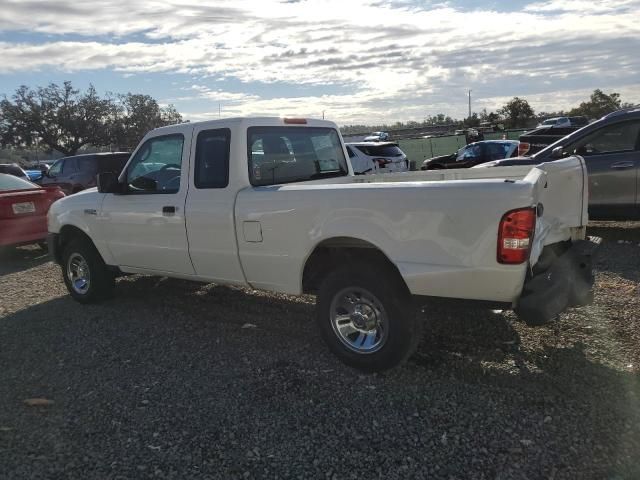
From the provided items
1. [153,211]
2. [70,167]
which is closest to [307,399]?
[153,211]

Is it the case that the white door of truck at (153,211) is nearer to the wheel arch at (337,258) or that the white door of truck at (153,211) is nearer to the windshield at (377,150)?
the wheel arch at (337,258)

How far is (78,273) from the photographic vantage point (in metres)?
6.48

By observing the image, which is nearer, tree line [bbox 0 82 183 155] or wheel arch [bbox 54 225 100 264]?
wheel arch [bbox 54 225 100 264]

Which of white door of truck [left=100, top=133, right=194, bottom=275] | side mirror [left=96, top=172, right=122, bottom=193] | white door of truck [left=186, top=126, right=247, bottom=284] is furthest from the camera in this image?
side mirror [left=96, top=172, right=122, bottom=193]

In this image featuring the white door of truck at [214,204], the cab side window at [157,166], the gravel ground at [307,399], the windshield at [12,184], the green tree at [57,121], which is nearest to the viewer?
the gravel ground at [307,399]

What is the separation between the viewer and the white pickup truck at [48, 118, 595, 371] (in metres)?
3.52

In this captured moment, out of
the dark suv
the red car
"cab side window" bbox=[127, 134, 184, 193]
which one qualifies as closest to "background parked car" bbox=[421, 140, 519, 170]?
the dark suv

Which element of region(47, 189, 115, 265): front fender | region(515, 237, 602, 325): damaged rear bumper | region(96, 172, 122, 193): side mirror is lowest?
region(515, 237, 602, 325): damaged rear bumper

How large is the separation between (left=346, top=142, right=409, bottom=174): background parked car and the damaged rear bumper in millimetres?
11948

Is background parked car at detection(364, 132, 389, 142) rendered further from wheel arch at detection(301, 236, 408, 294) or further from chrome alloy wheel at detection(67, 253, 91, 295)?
wheel arch at detection(301, 236, 408, 294)

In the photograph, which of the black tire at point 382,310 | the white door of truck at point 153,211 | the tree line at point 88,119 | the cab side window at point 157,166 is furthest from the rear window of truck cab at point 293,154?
the tree line at point 88,119

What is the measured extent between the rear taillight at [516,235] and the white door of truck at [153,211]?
9.59 feet

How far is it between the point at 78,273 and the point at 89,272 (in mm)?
318

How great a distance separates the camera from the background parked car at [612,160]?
25.4 feet
